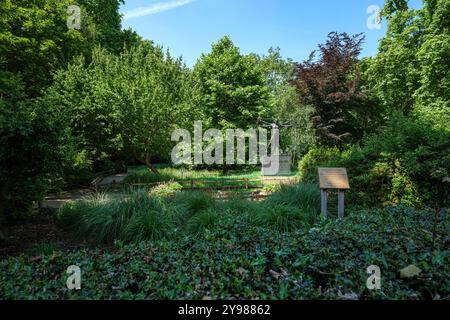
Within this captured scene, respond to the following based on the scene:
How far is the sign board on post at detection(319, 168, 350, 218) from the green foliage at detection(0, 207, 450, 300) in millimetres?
2159

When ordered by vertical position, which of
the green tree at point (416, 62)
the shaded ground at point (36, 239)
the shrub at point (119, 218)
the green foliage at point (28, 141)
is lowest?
the shaded ground at point (36, 239)

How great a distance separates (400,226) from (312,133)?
14682mm

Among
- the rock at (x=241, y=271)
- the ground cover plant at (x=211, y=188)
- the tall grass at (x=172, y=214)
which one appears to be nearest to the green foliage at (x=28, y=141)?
the ground cover plant at (x=211, y=188)

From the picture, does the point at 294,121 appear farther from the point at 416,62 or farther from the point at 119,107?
the point at 119,107

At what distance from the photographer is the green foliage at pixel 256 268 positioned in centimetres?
192

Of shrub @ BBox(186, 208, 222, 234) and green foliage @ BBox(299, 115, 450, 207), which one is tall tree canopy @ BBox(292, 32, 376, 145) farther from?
shrub @ BBox(186, 208, 222, 234)

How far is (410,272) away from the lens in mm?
2051

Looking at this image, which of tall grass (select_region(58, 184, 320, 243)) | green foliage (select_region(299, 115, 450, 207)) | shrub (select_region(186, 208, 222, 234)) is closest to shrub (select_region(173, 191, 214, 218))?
tall grass (select_region(58, 184, 320, 243))

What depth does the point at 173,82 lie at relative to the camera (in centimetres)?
1498

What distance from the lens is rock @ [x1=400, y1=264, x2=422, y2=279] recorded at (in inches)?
80.2

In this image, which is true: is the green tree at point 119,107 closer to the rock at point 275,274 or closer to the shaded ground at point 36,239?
the shaded ground at point 36,239

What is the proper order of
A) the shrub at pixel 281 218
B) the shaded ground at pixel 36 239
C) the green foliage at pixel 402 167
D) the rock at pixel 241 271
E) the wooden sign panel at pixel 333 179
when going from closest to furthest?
the rock at pixel 241 271
the shaded ground at pixel 36 239
the shrub at pixel 281 218
the wooden sign panel at pixel 333 179
the green foliage at pixel 402 167
